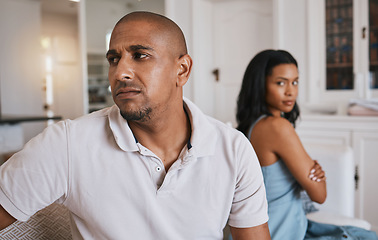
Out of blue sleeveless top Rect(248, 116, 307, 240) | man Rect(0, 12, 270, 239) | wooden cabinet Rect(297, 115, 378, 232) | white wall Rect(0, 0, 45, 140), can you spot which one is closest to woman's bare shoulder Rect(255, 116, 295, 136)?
blue sleeveless top Rect(248, 116, 307, 240)

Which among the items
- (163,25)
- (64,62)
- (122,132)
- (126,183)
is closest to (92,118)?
(122,132)

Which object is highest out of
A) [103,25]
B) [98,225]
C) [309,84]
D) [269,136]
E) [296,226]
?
[103,25]

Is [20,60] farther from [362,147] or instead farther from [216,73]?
[362,147]

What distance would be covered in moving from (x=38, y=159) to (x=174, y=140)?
0.35 metres

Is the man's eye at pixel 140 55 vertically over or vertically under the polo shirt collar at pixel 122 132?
over

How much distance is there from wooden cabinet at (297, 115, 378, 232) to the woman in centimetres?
117

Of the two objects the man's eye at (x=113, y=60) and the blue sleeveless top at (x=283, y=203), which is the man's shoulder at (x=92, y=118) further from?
the blue sleeveless top at (x=283, y=203)

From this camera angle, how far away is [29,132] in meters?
6.16

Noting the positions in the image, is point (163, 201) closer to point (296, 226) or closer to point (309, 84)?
point (296, 226)

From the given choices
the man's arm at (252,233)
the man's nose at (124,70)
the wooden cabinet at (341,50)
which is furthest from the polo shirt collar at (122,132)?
the wooden cabinet at (341,50)

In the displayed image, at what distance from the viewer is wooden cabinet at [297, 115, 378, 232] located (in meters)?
2.52

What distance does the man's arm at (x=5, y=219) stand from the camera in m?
0.80

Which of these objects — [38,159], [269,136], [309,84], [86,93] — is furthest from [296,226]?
[86,93]

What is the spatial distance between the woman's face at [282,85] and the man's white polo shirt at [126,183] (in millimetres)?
578
